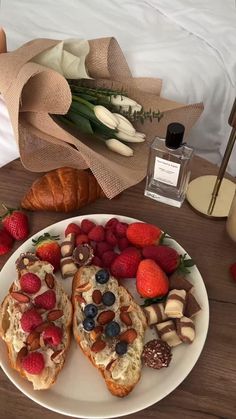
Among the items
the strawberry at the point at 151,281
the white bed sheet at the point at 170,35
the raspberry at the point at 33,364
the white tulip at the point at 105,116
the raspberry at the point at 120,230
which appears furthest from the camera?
the white bed sheet at the point at 170,35

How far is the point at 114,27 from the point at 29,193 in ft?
2.31

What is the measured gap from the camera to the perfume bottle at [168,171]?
0.84m

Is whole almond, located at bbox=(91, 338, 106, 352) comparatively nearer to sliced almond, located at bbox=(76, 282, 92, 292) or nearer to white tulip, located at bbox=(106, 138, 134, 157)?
sliced almond, located at bbox=(76, 282, 92, 292)

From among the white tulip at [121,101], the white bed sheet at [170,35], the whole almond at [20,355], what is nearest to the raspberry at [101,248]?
the whole almond at [20,355]

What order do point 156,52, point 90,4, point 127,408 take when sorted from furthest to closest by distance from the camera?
point 90,4 → point 156,52 → point 127,408

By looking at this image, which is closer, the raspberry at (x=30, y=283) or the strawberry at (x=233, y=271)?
the raspberry at (x=30, y=283)

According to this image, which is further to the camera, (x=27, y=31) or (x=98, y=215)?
(x=27, y=31)

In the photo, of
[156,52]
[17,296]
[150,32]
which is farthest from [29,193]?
[150,32]

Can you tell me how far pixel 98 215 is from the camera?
32.4 inches

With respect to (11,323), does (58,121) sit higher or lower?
higher

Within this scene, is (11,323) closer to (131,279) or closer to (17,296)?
(17,296)

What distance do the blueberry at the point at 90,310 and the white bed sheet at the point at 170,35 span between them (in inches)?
28.1

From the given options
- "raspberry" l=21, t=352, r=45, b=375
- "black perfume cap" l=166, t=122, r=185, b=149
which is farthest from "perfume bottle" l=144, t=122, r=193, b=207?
"raspberry" l=21, t=352, r=45, b=375

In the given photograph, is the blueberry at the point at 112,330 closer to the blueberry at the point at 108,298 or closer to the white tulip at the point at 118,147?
the blueberry at the point at 108,298
